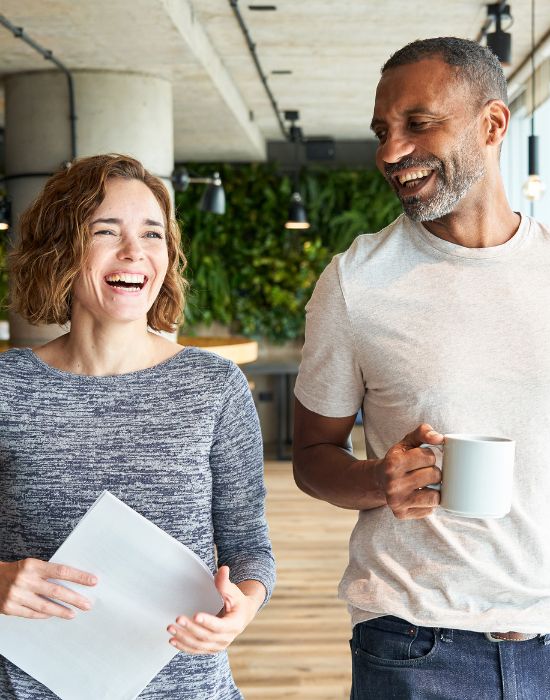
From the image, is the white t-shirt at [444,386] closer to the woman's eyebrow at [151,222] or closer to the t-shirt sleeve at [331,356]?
the t-shirt sleeve at [331,356]

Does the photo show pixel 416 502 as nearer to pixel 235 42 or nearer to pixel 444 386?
pixel 444 386

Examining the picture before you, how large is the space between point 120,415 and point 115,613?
1.02 feet

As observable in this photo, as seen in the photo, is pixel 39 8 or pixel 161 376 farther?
pixel 39 8

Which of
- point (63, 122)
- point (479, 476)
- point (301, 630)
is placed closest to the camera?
point (479, 476)

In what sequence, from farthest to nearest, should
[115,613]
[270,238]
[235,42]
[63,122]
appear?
1. [270,238]
2. [235,42]
3. [63,122]
4. [115,613]

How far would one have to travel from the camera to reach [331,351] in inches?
59.4

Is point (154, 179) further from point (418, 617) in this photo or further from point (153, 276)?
point (418, 617)

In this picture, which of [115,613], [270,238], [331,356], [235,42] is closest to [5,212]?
[235,42]

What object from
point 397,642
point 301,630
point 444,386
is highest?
point 444,386

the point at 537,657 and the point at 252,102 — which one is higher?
the point at 252,102

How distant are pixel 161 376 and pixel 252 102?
703 cm

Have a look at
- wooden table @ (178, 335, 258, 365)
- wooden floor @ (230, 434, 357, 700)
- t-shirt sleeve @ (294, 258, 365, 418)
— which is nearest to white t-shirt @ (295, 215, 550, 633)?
t-shirt sleeve @ (294, 258, 365, 418)

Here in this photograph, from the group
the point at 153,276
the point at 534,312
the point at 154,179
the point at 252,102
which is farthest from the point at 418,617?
the point at 252,102

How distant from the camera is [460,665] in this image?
1.42 m
